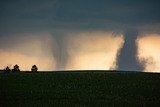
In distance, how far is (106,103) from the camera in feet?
129

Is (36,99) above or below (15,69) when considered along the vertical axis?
below

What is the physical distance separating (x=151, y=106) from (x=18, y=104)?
11.5 meters

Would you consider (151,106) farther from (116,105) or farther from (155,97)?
(155,97)

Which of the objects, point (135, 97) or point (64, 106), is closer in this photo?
point (64, 106)

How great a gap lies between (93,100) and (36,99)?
5682 millimetres

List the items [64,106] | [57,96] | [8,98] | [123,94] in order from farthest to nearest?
1. [123,94]
2. [57,96]
3. [8,98]
4. [64,106]

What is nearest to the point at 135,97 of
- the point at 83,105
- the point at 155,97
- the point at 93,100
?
the point at 155,97

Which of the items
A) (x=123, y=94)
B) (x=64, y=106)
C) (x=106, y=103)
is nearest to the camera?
(x=64, y=106)

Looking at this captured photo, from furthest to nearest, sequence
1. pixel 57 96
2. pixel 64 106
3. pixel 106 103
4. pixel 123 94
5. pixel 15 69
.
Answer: pixel 15 69 → pixel 123 94 → pixel 57 96 → pixel 106 103 → pixel 64 106

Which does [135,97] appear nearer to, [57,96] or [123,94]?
[123,94]

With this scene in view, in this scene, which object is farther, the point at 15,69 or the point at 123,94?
the point at 15,69

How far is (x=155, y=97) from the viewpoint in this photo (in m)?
44.3

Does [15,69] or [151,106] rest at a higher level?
[15,69]

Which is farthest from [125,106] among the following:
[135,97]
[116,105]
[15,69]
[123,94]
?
[15,69]
